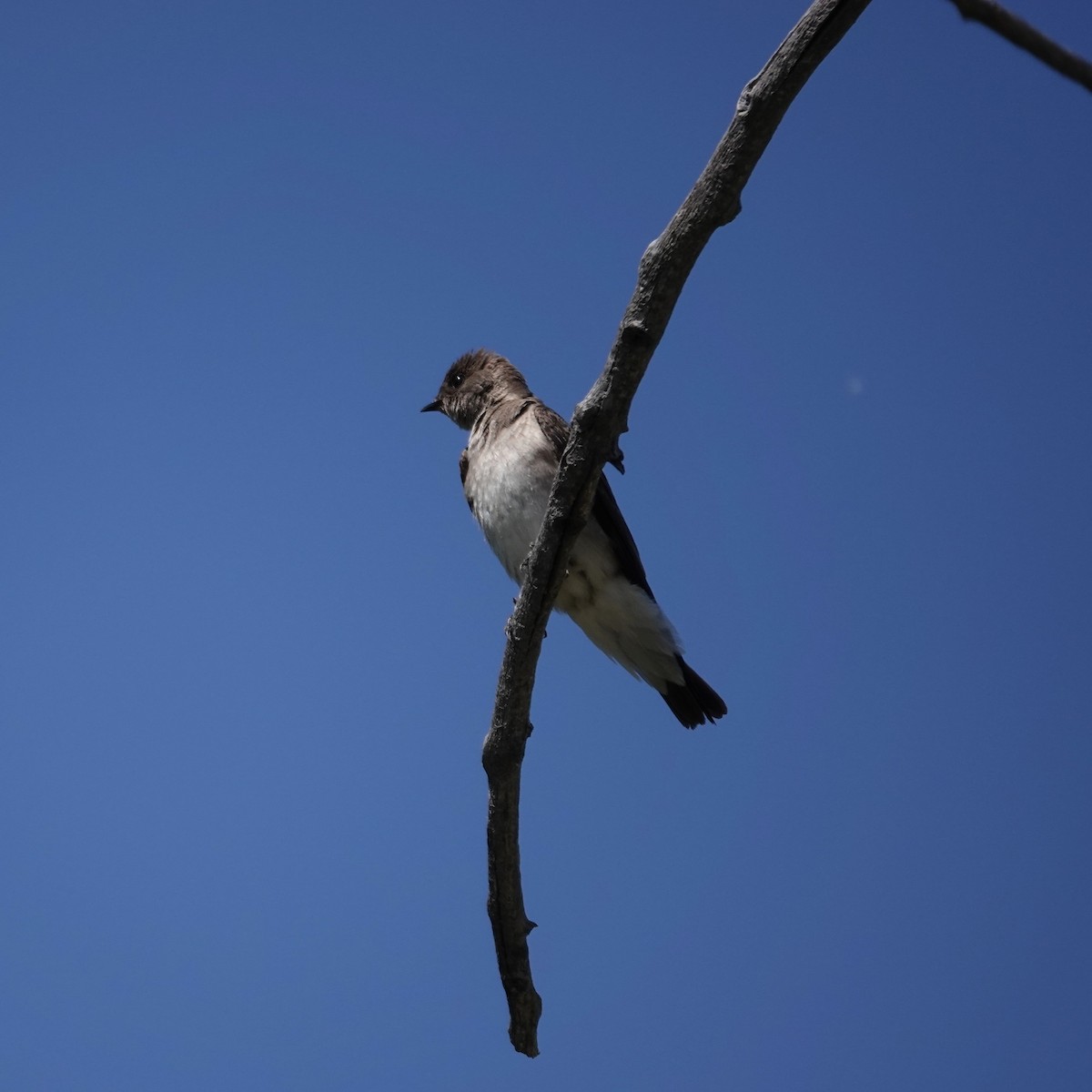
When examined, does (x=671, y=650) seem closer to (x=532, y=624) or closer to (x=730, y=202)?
(x=532, y=624)

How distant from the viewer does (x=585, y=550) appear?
5.96 metres

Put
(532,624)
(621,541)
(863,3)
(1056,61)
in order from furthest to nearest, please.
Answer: (621,541) → (532,624) → (863,3) → (1056,61)

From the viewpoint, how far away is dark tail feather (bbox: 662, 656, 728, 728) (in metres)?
6.26

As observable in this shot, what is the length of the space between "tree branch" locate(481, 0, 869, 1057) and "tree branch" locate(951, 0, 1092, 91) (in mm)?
1374

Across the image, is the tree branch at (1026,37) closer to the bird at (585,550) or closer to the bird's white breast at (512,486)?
the bird at (585,550)

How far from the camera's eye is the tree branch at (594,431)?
3.15m

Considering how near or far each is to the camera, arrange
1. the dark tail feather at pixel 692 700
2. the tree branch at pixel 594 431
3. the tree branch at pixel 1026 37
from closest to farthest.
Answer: the tree branch at pixel 1026 37 → the tree branch at pixel 594 431 → the dark tail feather at pixel 692 700

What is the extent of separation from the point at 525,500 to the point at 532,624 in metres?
1.90


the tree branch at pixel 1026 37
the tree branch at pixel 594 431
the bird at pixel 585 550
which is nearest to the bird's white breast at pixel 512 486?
the bird at pixel 585 550

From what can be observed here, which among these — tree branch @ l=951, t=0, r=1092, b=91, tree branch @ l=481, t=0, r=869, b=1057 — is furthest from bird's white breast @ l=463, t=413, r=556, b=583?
tree branch @ l=951, t=0, r=1092, b=91

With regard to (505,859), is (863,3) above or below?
above

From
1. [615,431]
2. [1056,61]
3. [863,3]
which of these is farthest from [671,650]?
[1056,61]

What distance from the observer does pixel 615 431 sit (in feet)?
12.2

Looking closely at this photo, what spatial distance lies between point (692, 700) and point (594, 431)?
2914 millimetres
